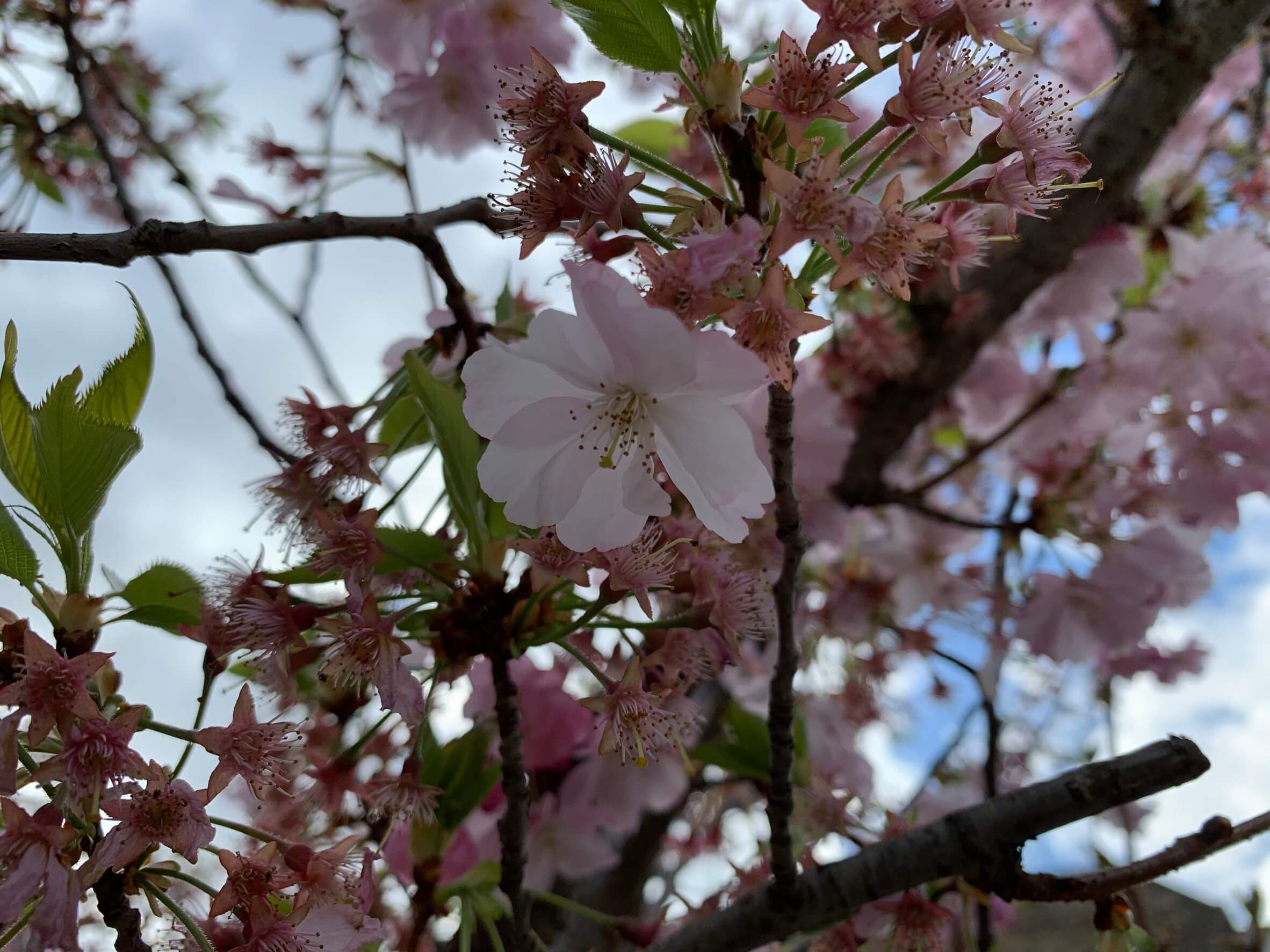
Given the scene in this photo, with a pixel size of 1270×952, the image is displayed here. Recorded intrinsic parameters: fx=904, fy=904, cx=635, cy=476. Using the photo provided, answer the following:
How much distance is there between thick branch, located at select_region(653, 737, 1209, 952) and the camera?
875 mm

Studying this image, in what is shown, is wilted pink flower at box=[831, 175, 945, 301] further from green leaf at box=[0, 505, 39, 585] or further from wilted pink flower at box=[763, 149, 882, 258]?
green leaf at box=[0, 505, 39, 585]

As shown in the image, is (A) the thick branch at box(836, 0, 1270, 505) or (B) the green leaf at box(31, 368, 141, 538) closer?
(B) the green leaf at box(31, 368, 141, 538)

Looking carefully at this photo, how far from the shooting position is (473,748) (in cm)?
109

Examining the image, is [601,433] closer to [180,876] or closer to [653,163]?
[653,163]

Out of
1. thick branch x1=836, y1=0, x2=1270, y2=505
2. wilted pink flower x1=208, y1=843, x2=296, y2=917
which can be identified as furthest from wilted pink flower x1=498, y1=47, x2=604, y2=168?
thick branch x1=836, y1=0, x2=1270, y2=505

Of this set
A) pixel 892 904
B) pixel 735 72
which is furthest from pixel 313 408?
pixel 892 904

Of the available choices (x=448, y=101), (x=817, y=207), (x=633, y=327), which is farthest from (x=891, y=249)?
(x=448, y=101)

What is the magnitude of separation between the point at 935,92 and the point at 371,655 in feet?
2.06

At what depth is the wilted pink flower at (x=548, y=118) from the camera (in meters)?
0.67

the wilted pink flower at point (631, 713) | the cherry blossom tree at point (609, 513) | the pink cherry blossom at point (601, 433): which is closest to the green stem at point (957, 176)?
the cherry blossom tree at point (609, 513)

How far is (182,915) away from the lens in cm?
73

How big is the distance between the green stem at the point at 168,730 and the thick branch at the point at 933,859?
53cm

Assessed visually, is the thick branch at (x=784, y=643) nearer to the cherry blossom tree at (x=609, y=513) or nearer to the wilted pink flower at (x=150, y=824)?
the cherry blossom tree at (x=609, y=513)

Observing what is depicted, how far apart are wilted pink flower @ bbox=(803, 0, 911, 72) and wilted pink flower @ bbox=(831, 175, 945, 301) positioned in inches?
4.1
